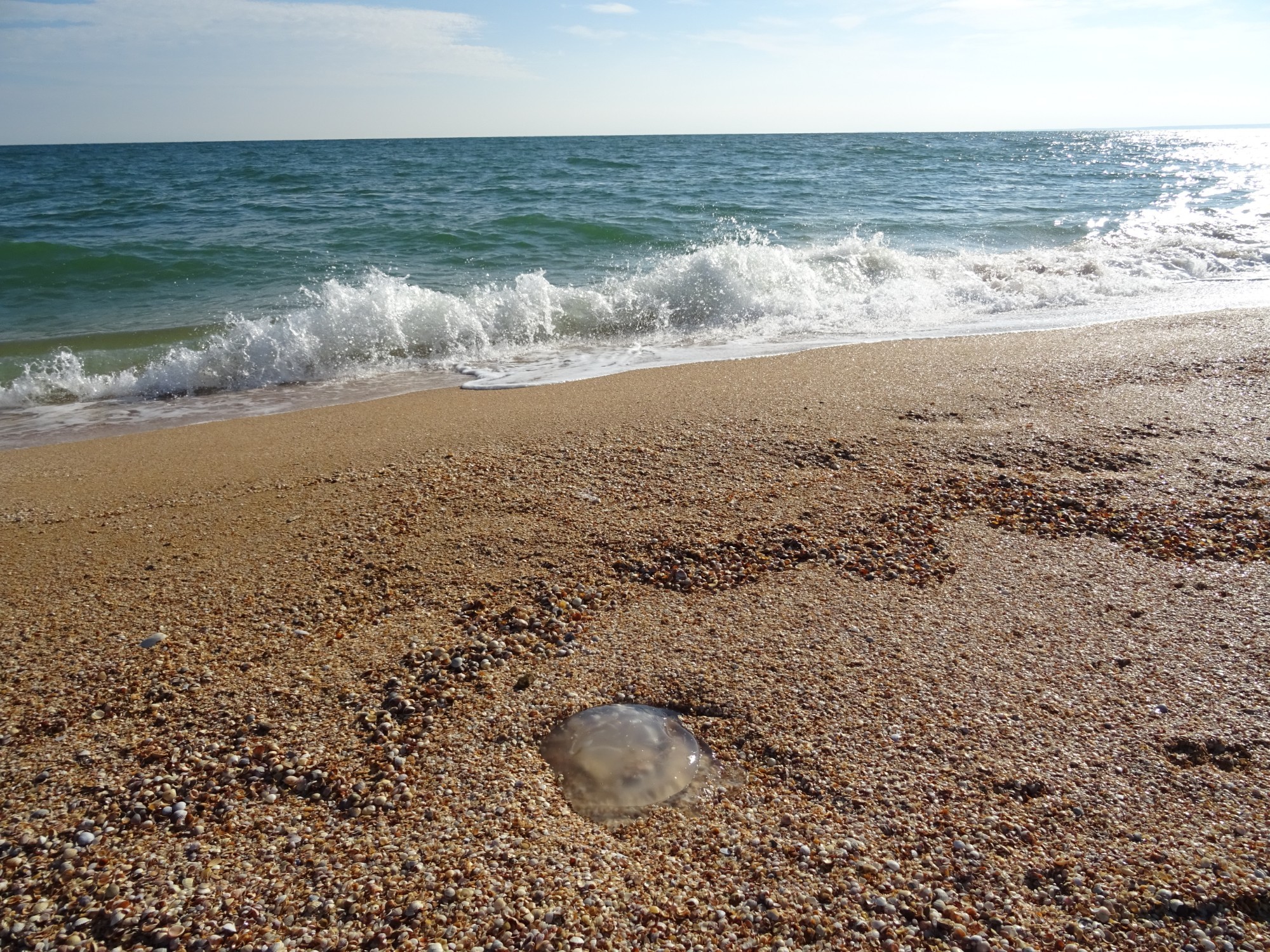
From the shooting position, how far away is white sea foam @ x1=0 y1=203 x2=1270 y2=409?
257 inches

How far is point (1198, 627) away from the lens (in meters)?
2.50

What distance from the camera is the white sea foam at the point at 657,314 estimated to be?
654 centimetres

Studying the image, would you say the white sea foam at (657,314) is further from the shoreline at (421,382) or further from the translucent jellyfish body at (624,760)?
the translucent jellyfish body at (624,760)

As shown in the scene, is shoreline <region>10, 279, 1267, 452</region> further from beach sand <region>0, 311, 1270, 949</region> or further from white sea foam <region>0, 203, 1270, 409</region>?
beach sand <region>0, 311, 1270, 949</region>

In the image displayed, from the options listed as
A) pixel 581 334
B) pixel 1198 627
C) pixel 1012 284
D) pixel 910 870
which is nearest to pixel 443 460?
pixel 910 870

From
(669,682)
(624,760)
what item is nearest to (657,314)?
(669,682)

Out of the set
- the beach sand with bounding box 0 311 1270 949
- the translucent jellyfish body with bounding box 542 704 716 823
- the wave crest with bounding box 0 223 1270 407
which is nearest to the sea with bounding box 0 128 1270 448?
the wave crest with bounding box 0 223 1270 407

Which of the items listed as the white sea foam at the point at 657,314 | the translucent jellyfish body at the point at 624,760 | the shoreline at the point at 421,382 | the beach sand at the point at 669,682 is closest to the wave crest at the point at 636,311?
the white sea foam at the point at 657,314

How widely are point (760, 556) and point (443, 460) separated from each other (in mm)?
1669

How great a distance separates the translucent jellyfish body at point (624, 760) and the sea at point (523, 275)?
13.2ft

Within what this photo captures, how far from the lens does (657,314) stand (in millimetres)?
8039

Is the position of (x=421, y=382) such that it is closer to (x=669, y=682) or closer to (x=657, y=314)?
(x=657, y=314)

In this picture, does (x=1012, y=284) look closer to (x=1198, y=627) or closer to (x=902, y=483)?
(x=902, y=483)

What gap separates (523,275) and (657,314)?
4.98ft
